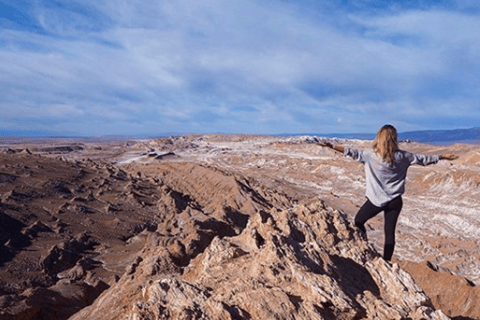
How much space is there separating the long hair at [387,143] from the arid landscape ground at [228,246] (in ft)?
3.70

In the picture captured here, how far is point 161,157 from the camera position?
3716cm

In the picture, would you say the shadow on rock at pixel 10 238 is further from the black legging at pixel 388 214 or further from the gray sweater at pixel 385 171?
the gray sweater at pixel 385 171

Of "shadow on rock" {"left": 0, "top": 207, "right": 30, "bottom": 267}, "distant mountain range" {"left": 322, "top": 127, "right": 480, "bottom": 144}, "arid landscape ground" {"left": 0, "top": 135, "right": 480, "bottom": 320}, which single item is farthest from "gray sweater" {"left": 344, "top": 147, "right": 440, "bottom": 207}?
"distant mountain range" {"left": 322, "top": 127, "right": 480, "bottom": 144}

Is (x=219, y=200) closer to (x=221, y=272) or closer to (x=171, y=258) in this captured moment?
(x=171, y=258)

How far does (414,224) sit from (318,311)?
11835mm

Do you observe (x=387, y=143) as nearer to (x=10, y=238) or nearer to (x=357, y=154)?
(x=357, y=154)

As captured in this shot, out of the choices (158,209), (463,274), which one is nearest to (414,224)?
(463,274)

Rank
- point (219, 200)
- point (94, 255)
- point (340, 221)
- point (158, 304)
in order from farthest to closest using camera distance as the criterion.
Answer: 1. point (219, 200)
2. point (94, 255)
3. point (340, 221)
4. point (158, 304)

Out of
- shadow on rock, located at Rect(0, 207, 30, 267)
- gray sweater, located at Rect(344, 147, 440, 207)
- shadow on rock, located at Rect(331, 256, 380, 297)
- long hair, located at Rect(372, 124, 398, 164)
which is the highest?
long hair, located at Rect(372, 124, 398, 164)

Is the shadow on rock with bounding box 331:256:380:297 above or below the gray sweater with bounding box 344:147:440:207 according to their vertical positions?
below

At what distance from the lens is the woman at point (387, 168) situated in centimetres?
438

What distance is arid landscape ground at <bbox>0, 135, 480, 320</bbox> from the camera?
12.5ft

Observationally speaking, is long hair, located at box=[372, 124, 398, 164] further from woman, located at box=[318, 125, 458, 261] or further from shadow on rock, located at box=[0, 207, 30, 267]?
shadow on rock, located at box=[0, 207, 30, 267]

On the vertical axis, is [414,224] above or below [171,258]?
below
